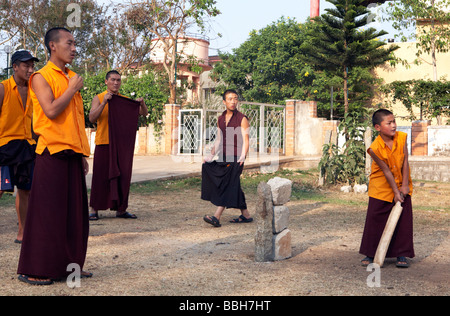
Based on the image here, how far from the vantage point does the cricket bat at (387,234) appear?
4691 mm

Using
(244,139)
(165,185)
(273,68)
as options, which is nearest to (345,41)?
(273,68)

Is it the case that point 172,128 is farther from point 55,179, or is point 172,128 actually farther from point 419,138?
point 55,179

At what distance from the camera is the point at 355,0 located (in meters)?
21.4

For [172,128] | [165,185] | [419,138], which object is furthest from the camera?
[419,138]

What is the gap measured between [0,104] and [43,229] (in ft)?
6.69

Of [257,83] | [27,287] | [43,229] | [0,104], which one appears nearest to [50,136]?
[43,229]

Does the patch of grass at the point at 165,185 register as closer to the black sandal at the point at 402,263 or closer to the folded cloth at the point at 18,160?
the folded cloth at the point at 18,160

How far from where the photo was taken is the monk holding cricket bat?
4.85 metres

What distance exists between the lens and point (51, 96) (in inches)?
155

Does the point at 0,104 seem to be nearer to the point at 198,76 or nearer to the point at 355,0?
the point at 355,0

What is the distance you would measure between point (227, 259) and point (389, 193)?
160 cm

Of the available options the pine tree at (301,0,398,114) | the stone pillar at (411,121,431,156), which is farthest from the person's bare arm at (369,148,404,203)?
the pine tree at (301,0,398,114)

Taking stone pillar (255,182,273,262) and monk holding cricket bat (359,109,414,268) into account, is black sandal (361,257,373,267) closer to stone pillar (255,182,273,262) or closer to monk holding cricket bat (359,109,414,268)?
monk holding cricket bat (359,109,414,268)

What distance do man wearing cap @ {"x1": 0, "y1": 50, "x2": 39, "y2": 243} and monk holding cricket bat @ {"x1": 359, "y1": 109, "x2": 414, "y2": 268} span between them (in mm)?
3400
